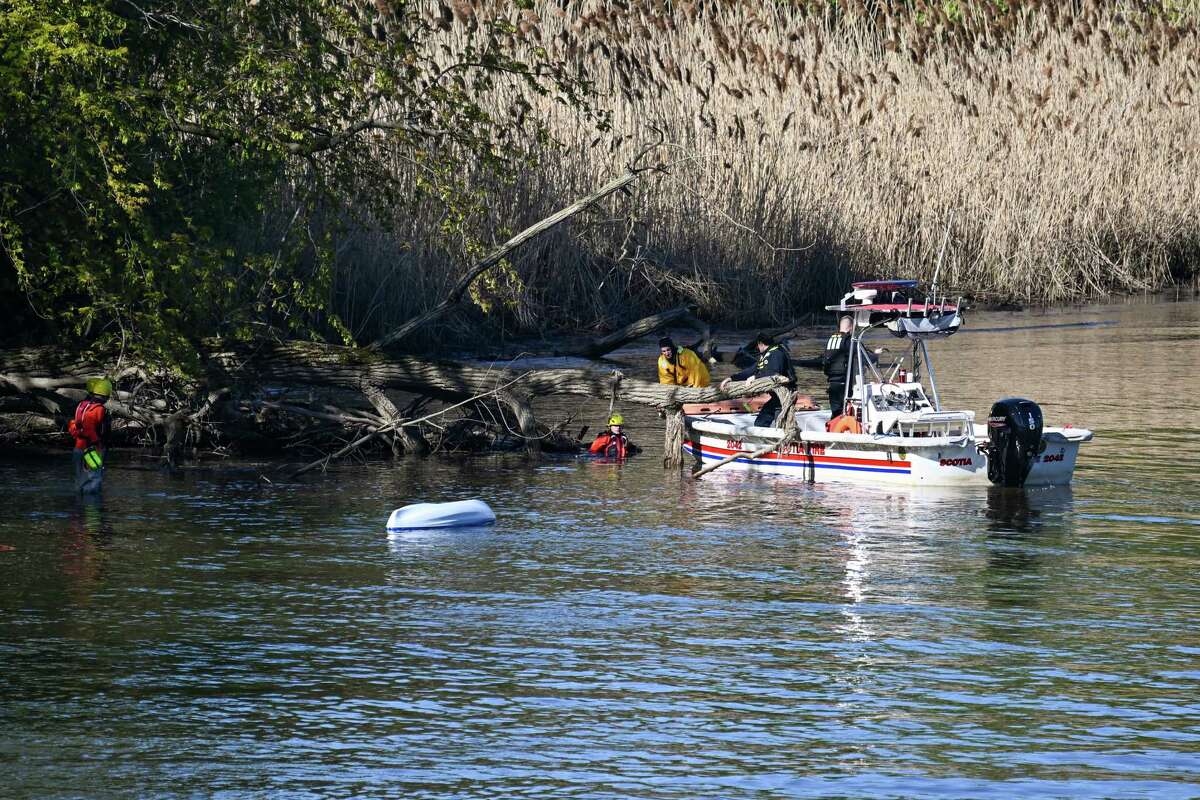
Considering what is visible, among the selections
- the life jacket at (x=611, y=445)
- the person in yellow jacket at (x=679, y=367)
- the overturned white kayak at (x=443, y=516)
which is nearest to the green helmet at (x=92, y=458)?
the overturned white kayak at (x=443, y=516)

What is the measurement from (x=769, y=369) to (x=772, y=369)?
0.11 feet

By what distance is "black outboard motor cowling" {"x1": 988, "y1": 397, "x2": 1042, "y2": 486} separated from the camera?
17.3m

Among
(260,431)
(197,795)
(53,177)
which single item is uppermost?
(53,177)

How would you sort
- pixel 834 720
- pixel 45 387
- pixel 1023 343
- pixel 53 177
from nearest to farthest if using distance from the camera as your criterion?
pixel 834 720
pixel 53 177
pixel 45 387
pixel 1023 343

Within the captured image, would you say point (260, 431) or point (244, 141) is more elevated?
point (244, 141)

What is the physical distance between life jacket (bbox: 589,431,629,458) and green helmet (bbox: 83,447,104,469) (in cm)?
561

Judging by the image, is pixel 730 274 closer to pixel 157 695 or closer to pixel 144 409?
pixel 144 409

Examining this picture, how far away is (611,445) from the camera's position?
20.0 m

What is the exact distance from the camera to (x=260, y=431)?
20.7 meters

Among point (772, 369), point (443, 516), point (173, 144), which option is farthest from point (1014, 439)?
point (173, 144)

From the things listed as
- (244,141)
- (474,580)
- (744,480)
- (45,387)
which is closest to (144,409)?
(45,387)

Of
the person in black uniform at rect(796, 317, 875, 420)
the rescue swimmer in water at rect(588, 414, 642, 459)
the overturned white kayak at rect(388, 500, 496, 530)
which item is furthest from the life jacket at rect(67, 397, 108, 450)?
the person in black uniform at rect(796, 317, 875, 420)

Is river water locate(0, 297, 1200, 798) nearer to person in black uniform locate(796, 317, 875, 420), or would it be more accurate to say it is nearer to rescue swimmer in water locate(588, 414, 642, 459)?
rescue swimmer in water locate(588, 414, 642, 459)

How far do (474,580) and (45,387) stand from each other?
325 inches
